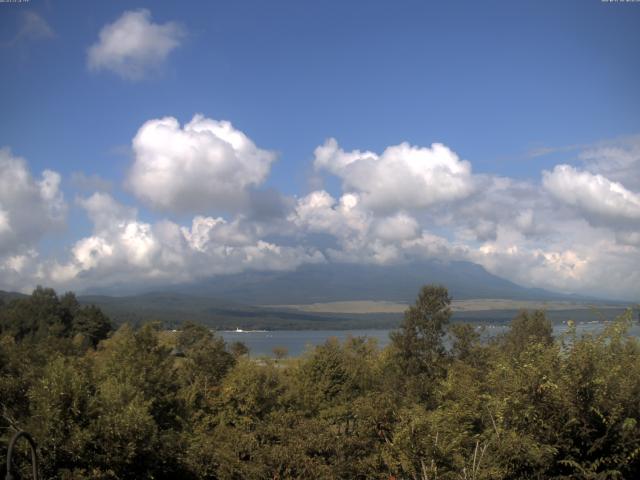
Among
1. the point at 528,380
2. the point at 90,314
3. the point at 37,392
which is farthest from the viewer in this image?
the point at 90,314

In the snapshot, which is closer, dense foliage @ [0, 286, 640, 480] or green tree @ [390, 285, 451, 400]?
dense foliage @ [0, 286, 640, 480]

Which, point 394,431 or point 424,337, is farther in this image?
point 424,337

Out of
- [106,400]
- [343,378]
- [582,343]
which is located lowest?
[343,378]

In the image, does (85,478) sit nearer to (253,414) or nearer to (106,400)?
(106,400)

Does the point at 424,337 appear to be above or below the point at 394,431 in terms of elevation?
above

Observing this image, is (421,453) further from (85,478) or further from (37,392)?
(37,392)

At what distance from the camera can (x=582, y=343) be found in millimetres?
13734

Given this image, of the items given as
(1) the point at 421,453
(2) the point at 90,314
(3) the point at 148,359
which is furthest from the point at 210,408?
(2) the point at 90,314

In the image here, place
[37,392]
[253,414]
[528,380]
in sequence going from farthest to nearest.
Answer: [253,414]
[37,392]
[528,380]

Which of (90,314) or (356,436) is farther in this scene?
(90,314)

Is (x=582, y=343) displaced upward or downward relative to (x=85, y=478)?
upward

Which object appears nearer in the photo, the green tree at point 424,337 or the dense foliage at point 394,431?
the dense foliage at point 394,431

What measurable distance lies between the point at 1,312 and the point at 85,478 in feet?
303

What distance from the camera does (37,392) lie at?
15359 millimetres
